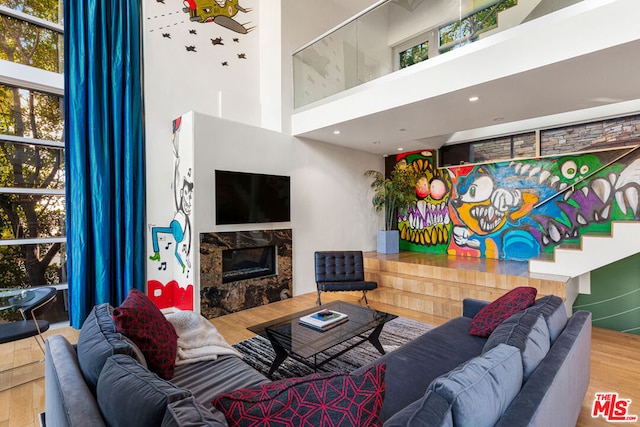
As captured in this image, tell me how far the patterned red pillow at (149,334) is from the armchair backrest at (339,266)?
2.91 metres

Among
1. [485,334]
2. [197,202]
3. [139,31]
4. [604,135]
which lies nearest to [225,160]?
[197,202]

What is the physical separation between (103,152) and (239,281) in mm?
2277

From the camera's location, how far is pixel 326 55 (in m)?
Result: 4.74

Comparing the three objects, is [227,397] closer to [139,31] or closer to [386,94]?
[386,94]

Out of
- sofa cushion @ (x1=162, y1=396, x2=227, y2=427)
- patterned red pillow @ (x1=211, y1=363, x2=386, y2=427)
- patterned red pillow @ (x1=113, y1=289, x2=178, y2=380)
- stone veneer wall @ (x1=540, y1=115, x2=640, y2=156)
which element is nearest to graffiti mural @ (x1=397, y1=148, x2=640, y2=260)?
stone veneer wall @ (x1=540, y1=115, x2=640, y2=156)

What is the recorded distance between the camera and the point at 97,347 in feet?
4.51

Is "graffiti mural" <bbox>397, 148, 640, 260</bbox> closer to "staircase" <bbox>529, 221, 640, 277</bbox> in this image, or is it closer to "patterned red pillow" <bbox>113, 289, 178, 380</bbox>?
"staircase" <bbox>529, 221, 640, 277</bbox>

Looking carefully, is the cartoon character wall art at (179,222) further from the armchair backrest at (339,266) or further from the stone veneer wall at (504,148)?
the stone veneer wall at (504,148)

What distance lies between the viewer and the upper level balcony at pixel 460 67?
2.64 metres

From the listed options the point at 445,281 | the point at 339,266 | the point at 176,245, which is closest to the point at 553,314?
the point at 445,281

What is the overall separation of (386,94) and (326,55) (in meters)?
1.49

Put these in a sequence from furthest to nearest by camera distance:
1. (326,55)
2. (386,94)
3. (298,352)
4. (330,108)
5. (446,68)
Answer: (326,55)
(330,108)
(386,94)
(446,68)
(298,352)

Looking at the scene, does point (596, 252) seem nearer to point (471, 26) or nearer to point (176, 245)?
point (471, 26)

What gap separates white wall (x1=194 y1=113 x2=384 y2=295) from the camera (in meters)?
4.04
